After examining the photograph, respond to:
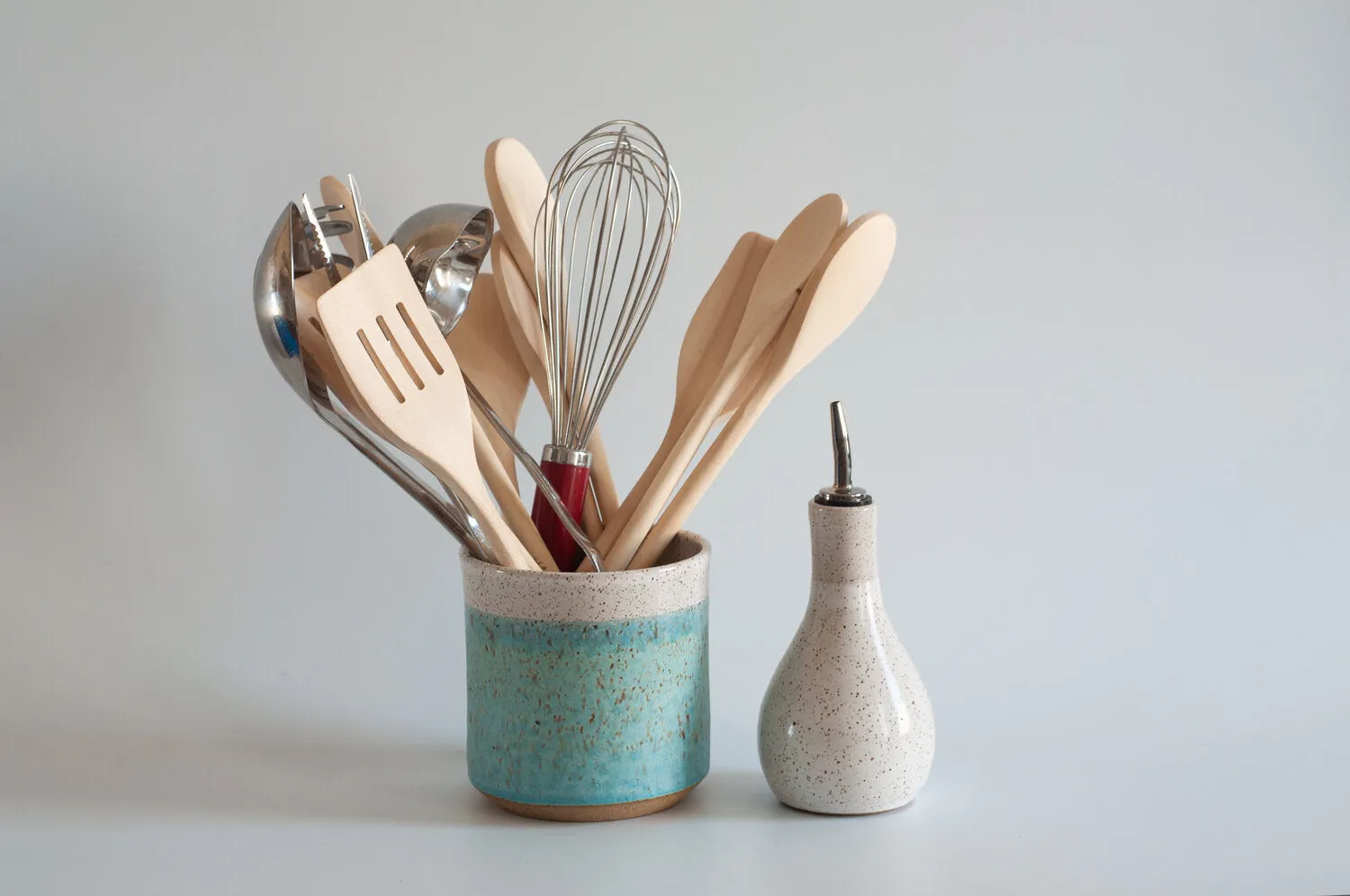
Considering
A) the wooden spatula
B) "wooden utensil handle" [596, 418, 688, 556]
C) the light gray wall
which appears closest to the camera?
the wooden spatula

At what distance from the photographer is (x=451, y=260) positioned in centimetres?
63

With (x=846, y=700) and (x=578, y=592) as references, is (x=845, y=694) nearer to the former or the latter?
(x=846, y=700)

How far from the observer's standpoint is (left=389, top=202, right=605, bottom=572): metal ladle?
A: 2.04ft

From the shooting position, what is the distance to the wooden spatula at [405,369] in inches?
20.9

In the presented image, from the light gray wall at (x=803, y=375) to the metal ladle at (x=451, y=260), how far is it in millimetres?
146

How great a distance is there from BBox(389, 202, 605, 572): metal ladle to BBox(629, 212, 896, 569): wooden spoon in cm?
5

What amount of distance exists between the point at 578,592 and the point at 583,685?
44mm

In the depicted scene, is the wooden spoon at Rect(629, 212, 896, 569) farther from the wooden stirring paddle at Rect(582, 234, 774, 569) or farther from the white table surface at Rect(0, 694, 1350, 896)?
the white table surface at Rect(0, 694, 1350, 896)

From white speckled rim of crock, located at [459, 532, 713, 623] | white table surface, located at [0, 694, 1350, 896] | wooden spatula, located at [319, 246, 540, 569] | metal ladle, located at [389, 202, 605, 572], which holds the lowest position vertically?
white table surface, located at [0, 694, 1350, 896]

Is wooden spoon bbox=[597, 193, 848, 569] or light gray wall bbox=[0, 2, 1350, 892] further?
light gray wall bbox=[0, 2, 1350, 892]

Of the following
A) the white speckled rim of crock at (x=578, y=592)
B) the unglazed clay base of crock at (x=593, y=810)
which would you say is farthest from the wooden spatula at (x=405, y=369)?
the unglazed clay base of crock at (x=593, y=810)

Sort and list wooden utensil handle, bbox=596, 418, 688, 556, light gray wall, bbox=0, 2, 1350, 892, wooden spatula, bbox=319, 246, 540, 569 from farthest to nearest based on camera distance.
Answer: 1. light gray wall, bbox=0, 2, 1350, 892
2. wooden utensil handle, bbox=596, 418, 688, 556
3. wooden spatula, bbox=319, 246, 540, 569

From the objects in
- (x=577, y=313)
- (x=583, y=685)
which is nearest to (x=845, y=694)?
(x=583, y=685)

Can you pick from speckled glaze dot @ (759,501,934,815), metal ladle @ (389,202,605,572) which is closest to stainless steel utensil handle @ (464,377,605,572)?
metal ladle @ (389,202,605,572)
